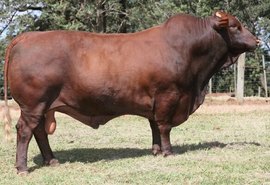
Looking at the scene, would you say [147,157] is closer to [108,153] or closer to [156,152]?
[156,152]

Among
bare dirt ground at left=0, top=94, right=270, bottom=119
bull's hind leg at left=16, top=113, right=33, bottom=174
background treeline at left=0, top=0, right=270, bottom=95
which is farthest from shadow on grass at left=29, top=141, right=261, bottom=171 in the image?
background treeline at left=0, top=0, right=270, bottom=95

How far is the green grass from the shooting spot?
19.2 ft

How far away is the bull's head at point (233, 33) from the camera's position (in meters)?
7.34

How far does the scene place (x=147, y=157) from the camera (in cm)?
715

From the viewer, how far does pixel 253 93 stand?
24547 millimetres

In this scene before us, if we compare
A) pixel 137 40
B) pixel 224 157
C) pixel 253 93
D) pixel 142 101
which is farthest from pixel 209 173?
pixel 253 93

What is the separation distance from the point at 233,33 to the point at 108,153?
2.59m

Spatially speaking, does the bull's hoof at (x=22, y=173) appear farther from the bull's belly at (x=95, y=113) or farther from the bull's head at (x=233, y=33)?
the bull's head at (x=233, y=33)

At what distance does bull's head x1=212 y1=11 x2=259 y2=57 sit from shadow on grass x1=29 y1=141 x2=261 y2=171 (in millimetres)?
1592

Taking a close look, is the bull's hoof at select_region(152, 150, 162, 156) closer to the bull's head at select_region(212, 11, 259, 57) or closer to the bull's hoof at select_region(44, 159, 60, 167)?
the bull's hoof at select_region(44, 159, 60, 167)

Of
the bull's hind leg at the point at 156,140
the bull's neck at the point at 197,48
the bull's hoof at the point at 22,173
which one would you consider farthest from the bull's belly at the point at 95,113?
the bull's hoof at the point at 22,173

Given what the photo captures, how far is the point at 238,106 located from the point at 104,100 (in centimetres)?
943

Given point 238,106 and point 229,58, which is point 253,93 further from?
point 229,58

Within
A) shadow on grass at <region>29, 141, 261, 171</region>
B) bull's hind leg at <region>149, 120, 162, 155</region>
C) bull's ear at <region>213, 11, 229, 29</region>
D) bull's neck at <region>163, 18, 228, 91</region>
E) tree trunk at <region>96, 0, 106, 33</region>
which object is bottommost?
shadow on grass at <region>29, 141, 261, 171</region>
